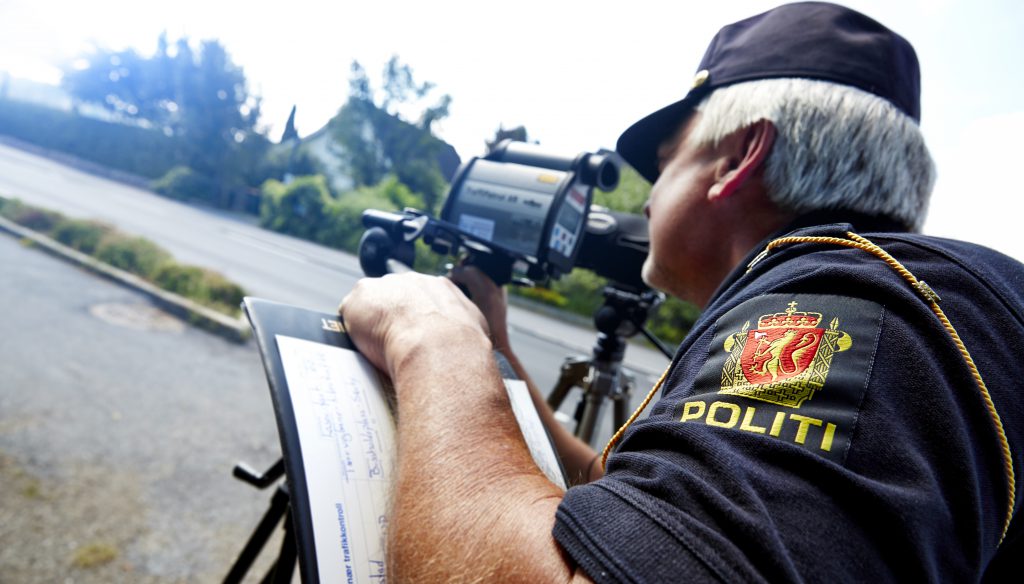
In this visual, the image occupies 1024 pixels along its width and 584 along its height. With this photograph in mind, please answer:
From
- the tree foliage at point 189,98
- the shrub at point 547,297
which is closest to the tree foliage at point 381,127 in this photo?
the tree foliage at point 189,98

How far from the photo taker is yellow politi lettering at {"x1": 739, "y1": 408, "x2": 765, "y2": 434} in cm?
58

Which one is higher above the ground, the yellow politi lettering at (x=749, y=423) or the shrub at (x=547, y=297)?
the yellow politi lettering at (x=749, y=423)

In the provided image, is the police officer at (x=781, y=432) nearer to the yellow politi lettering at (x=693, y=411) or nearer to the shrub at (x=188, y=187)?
the yellow politi lettering at (x=693, y=411)

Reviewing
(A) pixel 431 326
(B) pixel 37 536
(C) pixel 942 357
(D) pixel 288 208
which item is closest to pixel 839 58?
(C) pixel 942 357

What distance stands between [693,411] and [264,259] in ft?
42.9

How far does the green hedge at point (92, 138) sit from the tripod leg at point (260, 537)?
3495 centimetres

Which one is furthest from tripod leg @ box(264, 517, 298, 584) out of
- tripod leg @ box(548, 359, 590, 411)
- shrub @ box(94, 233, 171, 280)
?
shrub @ box(94, 233, 171, 280)

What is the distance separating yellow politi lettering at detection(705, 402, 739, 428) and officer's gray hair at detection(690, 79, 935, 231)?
2.10ft

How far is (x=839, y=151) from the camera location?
40.9 inches

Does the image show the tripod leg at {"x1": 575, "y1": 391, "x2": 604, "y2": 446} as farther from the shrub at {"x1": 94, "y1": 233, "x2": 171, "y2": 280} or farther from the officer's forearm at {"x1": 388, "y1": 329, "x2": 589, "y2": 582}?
the shrub at {"x1": 94, "y1": 233, "x2": 171, "y2": 280}

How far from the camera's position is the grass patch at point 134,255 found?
6641 millimetres

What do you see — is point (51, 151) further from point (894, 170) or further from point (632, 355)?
point (894, 170)

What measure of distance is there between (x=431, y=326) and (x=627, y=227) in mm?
1167

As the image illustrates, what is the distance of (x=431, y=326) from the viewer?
89cm
